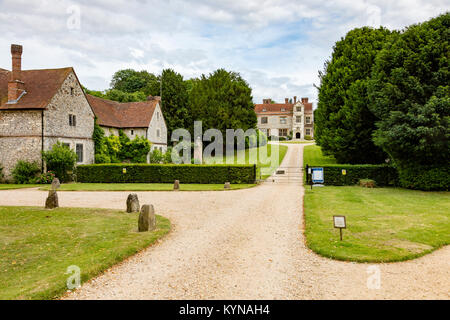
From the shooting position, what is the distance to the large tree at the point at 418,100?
722 inches

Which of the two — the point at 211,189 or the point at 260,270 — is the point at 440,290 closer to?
the point at 260,270

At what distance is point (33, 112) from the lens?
26.4 meters

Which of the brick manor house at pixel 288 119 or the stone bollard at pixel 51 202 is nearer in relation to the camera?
the stone bollard at pixel 51 202

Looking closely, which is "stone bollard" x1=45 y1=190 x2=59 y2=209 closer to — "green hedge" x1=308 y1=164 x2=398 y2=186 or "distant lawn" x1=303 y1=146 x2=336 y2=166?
"green hedge" x1=308 y1=164 x2=398 y2=186

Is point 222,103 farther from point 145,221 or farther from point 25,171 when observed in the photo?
point 145,221

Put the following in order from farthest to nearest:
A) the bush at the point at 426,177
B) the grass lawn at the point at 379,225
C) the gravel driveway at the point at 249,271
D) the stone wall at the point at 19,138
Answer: the stone wall at the point at 19,138
the bush at the point at 426,177
the grass lawn at the point at 379,225
the gravel driveway at the point at 249,271

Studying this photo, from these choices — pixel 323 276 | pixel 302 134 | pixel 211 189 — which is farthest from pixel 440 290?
pixel 302 134

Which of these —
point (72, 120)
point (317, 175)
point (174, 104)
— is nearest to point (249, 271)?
point (317, 175)

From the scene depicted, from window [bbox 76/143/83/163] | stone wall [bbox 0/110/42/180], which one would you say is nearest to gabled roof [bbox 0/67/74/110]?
stone wall [bbox 0/110/42/180]

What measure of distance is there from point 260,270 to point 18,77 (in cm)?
2841

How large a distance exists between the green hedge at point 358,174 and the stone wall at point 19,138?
22345 millimetres

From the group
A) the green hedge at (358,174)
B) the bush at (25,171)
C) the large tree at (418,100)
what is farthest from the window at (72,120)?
the large tree at (418,100)

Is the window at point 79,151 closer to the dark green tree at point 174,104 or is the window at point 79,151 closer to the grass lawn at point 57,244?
the dark green tree at point 174,104

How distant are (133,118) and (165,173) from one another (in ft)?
48.0
